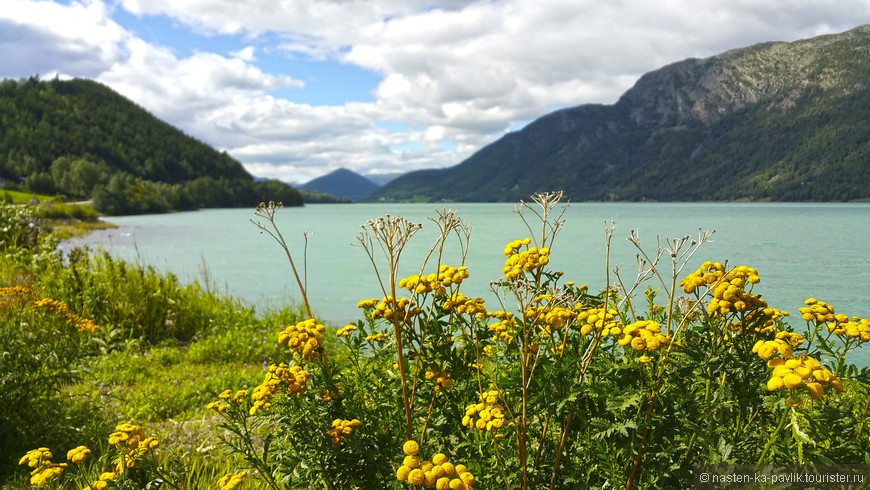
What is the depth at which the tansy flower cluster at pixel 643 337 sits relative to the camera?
181 centimetres

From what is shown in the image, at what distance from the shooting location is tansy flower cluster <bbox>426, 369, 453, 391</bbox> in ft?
8.07

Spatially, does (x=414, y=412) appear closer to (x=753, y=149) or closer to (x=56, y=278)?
Result: (x=56, y=278)

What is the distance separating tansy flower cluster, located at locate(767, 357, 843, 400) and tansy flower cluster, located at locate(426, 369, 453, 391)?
1403 mm

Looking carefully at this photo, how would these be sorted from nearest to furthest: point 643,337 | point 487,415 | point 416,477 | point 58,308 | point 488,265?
point 416,477 < point 643,337 < point 487,415 < point 58,308 < point 488,265

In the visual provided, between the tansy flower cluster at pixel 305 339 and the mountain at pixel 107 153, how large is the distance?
9123cm

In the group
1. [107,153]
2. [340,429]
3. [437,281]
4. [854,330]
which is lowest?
[340,429]

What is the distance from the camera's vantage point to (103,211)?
7125 cm

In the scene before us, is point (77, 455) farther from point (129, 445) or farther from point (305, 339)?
point (305, 339)

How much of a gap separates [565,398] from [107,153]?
165 m

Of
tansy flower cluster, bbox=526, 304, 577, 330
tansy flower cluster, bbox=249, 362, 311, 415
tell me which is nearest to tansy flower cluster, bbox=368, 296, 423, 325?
tansy flower cluster, bbox=249, 362, 311, 415

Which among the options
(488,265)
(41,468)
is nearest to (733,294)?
(41,468)

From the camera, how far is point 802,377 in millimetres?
1490

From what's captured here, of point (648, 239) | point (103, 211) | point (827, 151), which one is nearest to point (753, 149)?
point (827, 151)

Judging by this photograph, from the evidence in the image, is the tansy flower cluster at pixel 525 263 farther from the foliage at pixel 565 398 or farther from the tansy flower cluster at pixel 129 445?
the tansy flower cluster at pixel 129 445
